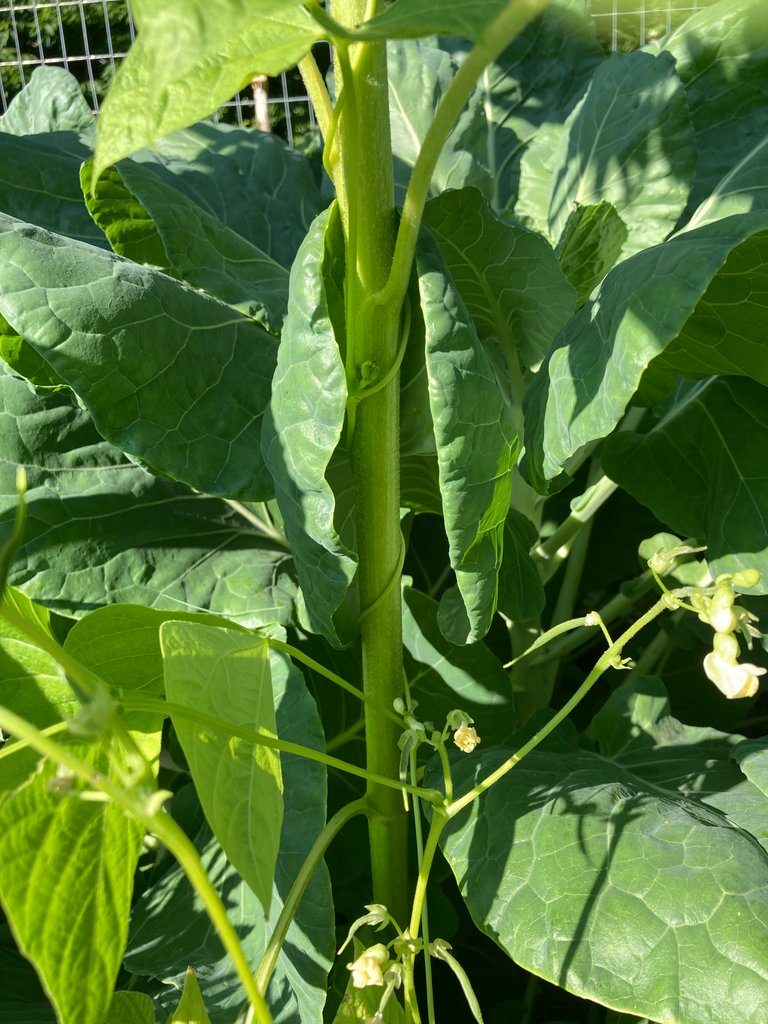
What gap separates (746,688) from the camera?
0.46 m

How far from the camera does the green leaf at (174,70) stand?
11.5 inches

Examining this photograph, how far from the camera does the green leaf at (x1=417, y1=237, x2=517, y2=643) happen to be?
571 mm

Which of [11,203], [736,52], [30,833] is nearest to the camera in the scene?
[30,833]

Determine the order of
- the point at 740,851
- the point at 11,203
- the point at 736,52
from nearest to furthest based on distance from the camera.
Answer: the point at 740,851
the point at 11,203
the point at 736,52

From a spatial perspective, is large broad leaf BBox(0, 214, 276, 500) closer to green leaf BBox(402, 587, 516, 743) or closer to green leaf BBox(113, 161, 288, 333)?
green leaf BBox(113, 161, 288, 333)

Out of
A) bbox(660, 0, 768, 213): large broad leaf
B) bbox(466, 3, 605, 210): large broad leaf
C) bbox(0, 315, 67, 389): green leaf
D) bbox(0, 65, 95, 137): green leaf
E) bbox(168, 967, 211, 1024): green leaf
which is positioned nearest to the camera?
bbox(168, 967, 211, 1024): green leaf

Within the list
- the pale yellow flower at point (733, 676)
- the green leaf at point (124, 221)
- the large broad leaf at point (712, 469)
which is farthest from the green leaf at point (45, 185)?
the pale yellow flower at point (733, 676)

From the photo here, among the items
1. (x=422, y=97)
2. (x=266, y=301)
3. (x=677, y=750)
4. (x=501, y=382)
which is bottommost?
(x=677, y=750)

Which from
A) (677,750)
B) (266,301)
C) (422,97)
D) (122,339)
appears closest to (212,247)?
(266,301)

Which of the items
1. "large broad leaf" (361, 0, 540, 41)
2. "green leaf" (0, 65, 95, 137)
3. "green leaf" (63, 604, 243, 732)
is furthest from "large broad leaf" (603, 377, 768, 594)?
"green leaf" (0, 65, 95, 137)

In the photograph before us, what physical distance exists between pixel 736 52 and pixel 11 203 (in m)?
0.76

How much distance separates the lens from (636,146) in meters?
1.00

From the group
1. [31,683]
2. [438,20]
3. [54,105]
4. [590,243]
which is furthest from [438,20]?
[54,105]

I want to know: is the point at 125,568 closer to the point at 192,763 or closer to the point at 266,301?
the point at 266,301
